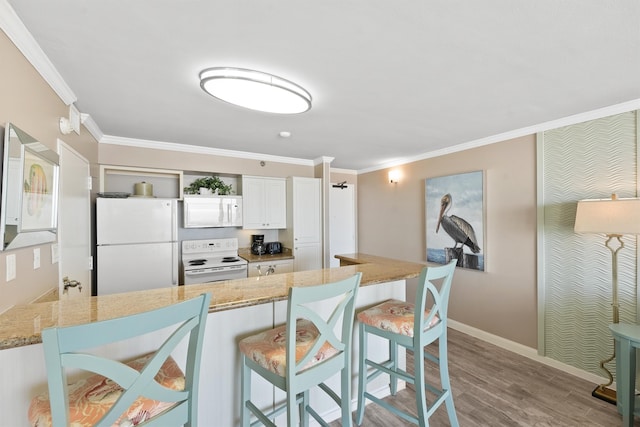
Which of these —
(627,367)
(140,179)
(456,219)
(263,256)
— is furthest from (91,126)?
(627,367)

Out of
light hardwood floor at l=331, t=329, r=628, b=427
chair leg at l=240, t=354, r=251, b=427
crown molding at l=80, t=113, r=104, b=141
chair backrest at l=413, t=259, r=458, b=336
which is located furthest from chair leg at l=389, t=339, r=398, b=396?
crown molding at l=80, t=113, r=104, b=141

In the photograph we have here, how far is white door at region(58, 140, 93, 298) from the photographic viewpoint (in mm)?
2057

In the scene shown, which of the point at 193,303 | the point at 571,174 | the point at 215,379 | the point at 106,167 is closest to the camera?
the point at 193,303

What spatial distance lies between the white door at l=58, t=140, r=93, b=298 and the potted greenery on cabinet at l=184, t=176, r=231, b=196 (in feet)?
3.89

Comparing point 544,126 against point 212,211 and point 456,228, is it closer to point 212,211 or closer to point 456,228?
point 456,228

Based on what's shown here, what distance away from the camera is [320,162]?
14.3 ft

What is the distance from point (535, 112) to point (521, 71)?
0.92m

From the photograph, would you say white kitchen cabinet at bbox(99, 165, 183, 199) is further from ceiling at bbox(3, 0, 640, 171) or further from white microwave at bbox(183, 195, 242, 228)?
ceiling at bbox(3, 0, 640, 171)

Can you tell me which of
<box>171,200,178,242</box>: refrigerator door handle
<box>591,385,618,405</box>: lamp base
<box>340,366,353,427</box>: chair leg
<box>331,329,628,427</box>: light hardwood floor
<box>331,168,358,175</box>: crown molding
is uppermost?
<box>331,168,358,175</box>: crown molding

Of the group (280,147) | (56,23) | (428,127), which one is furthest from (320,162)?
(56,23)

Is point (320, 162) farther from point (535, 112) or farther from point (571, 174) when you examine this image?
point (571, 174)

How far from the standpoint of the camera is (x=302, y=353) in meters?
1.32

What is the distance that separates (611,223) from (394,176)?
2705 millimetres

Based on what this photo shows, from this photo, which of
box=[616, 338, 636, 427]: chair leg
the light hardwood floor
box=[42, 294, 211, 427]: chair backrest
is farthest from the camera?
the light hardwood floor
